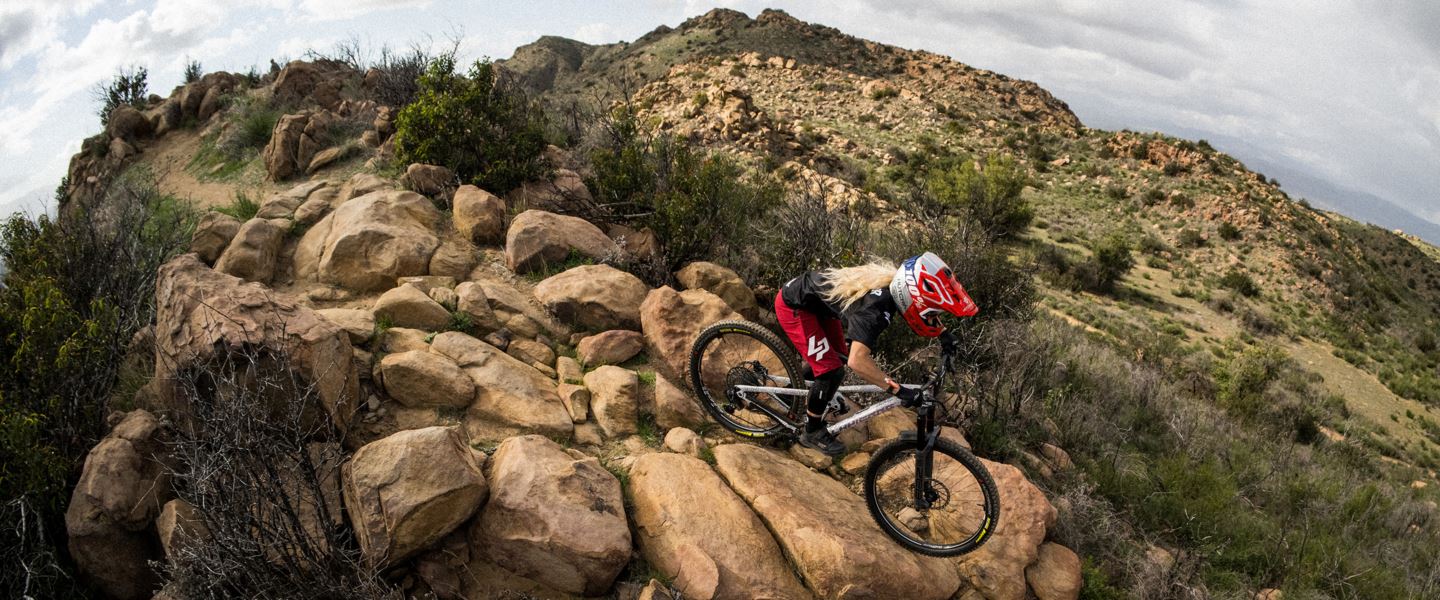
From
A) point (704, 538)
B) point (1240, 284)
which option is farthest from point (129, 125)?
point (1240, 284)

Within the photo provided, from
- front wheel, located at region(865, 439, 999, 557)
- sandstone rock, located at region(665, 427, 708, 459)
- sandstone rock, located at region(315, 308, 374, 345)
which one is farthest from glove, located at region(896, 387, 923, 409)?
sandstone rock, located at region(315, 308, 374, 345)

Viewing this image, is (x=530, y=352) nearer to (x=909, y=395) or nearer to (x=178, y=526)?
(x=178, y=526)

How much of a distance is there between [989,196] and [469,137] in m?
18.1

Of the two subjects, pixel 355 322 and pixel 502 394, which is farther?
pixel 355 322

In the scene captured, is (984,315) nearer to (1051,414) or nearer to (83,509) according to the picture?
(1051,414)

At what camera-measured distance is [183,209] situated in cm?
997

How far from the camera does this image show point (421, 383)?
5449 millimetres

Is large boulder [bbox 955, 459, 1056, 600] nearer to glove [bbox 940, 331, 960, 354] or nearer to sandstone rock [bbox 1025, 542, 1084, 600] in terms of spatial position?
sandstone rock [bbox 1025, 542, 1084, 600]

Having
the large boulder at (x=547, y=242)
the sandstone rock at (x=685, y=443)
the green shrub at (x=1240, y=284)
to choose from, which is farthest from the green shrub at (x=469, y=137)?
the green shrub at (x=1240, y=284)

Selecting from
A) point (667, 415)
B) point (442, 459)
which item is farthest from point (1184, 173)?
point (442, 459)

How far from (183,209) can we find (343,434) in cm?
761

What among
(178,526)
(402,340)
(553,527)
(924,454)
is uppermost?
(924,454)

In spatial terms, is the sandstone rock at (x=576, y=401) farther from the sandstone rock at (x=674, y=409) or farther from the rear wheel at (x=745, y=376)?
the rear wheel at (x=745, y=376)

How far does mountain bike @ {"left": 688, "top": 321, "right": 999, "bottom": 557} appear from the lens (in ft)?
15.2
